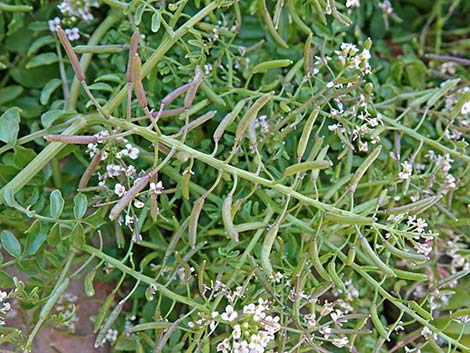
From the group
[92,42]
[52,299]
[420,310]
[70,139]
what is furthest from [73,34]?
[420,310]

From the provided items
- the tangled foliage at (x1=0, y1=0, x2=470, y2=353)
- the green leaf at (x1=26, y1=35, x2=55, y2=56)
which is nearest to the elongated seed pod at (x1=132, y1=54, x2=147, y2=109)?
the tangled foliage at (x1=0, y1=0, x2=470, y2=353)

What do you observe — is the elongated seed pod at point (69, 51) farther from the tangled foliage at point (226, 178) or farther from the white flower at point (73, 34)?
the white flower at point (73, 34)

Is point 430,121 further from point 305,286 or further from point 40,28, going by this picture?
point 40,28

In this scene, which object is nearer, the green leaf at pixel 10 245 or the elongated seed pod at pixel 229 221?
the elongated seed pod at pixel 229 221

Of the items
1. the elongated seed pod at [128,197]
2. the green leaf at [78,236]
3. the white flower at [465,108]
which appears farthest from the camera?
the white flower at [465,108]

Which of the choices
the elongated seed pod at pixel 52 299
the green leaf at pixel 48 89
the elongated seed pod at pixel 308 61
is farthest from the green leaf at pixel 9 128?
the elongated seed pod at pixel 308 61

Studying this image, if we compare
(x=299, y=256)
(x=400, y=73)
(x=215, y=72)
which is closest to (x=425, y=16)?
(x=400, y=73)
